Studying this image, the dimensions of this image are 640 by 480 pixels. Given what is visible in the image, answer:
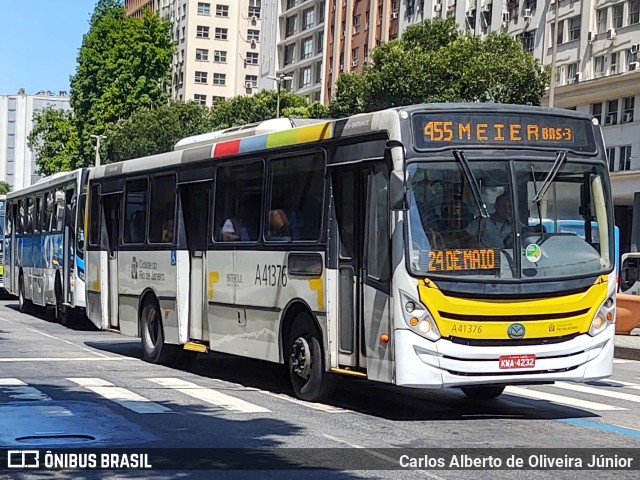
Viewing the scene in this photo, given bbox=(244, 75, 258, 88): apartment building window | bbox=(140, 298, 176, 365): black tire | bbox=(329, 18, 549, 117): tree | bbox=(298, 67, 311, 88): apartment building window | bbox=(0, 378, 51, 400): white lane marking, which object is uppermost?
bbox=(244, 75, 258, 88): apartment building window

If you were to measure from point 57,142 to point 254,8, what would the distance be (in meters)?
42.1

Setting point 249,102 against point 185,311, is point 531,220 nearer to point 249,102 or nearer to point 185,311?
point 185,311

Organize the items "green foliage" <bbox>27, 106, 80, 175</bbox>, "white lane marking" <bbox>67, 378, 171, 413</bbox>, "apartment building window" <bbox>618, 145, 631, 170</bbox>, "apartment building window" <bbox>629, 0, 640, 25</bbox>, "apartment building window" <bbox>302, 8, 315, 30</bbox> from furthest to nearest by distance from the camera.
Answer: "apartment building window" <bbox>302, 8, 315, 30</bbox> → "green foliage" <bbox>27, 106, 80, 175</bbox> → "apartment building window" <bbox>629, 0, 640, 25</bbox> → "apartment building window" <bbox>618, 145, 631, 170</bbox> → "white lane marking" <bbox>67, 378, 171, 413</bbox>

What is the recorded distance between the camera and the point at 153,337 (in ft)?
57.8

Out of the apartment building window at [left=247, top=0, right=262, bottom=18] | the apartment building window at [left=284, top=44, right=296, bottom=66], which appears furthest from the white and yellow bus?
the apartment building window at [left=247, top=0, right=262, bottom=18]

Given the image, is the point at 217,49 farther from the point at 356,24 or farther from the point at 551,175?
the point at 551,175

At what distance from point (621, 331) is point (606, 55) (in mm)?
27934

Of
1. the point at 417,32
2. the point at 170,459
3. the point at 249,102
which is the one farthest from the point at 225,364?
the point at 249,102

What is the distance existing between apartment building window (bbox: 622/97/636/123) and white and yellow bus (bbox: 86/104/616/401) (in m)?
39.5

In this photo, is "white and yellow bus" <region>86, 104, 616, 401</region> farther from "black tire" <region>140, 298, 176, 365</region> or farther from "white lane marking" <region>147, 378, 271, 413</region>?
"black tire" <region>140, 298, 176, 365</region>

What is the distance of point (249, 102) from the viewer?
252 feet

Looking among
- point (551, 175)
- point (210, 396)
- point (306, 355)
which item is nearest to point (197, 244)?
point (210, 396)

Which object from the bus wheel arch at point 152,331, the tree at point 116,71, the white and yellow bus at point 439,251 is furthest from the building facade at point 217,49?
the white and yellow bus at point 439,251

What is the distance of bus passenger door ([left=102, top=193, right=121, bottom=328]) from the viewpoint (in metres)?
19.3
